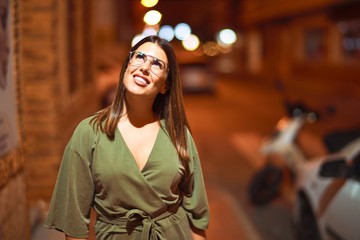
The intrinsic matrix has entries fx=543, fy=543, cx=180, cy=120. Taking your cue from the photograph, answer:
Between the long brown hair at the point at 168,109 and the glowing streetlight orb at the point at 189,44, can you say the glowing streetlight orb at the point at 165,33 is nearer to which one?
the long brown hair at the point at 168,109

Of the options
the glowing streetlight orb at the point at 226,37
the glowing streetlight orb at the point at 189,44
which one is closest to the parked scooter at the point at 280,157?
the glowing streetlight orb at the point at 189,44

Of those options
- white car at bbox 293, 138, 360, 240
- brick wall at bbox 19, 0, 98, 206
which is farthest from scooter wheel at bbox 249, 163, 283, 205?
brick wall at bbox 19, 0, 98, 206

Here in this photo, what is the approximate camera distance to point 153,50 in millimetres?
2344

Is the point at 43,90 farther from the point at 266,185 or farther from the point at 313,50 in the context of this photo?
the point at 313,50

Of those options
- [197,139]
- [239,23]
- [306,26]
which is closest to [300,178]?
[197,139]

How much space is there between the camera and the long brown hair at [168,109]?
2277mm

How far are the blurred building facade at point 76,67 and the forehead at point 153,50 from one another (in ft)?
5.09

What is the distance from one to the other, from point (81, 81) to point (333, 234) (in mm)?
6080

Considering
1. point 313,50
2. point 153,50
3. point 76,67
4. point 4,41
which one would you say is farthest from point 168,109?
point 313,50

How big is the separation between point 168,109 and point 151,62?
237 millimetres

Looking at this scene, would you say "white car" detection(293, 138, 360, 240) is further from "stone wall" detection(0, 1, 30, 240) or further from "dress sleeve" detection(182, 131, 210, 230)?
"stone wall" detection(0, 1, 30, 240)

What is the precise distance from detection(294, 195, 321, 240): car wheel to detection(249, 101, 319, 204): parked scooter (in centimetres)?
133

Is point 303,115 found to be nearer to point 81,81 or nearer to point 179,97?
point 81,81

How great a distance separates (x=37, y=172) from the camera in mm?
6523
